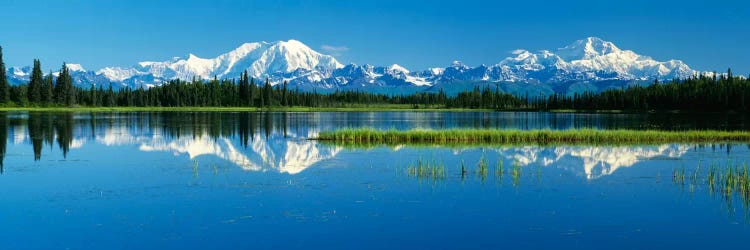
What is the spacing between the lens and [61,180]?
102 ft

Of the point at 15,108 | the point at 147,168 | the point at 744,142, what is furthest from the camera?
the point at 15,108

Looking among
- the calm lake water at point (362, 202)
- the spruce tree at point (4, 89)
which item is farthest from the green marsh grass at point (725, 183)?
the spruce tree at point (4, 89)

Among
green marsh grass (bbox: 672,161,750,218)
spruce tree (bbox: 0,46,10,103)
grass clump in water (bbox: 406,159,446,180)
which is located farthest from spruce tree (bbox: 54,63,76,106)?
green marsh grass (bbox: 672,161,750,218)

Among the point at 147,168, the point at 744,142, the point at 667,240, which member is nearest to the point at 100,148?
the point at 147,168

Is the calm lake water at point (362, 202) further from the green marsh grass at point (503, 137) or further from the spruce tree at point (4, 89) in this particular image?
the spruce tree at point (4, 89)

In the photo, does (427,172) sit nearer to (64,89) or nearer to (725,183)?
(725,183)

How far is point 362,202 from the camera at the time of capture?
83.0 feet

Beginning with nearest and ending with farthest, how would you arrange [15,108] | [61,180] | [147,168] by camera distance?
[61,180] < [147,168] < [15,108]

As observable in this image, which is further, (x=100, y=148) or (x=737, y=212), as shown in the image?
(x=100, y=148)

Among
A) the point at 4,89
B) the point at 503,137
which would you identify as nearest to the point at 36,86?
the point at 4,89

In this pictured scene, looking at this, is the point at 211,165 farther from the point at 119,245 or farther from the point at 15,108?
the point at 15,108

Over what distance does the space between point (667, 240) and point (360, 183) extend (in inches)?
564

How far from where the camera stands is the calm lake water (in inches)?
766

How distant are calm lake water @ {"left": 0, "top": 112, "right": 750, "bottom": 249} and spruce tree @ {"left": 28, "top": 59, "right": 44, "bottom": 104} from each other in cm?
14915
